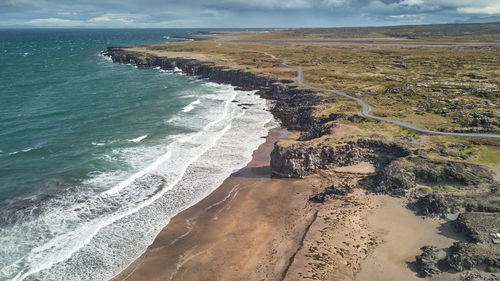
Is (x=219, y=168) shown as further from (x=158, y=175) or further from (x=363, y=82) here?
(x=363, y=82)

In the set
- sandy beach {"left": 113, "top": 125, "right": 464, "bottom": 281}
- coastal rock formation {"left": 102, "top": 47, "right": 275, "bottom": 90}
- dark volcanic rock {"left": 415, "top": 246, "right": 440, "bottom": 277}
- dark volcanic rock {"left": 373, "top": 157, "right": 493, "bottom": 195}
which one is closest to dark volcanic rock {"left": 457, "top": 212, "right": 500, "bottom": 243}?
sandy beach {"left": 113, "top": 125, "right": 464, "bottom": 281}

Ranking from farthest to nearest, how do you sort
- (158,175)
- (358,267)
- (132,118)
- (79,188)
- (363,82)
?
(363,82) < (132,118) < (158,175) < (79,188) < (358,267)

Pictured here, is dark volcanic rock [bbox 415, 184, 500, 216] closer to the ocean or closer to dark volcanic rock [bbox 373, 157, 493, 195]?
dark volcanic rock [bbox 373, 157, 493, 195]

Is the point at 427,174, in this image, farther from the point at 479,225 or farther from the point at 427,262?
the point at 427,262

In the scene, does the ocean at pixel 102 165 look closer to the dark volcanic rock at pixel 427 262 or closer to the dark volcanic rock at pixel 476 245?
the dark volcanic rock at pixel 427 262

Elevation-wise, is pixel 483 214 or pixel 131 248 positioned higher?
pixel 483 214

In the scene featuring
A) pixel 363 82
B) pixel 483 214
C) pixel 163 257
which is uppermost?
pixel 363 82

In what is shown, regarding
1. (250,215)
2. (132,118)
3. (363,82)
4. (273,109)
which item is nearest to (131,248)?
(250,215)

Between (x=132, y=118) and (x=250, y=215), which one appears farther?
(x=132, y=118)
